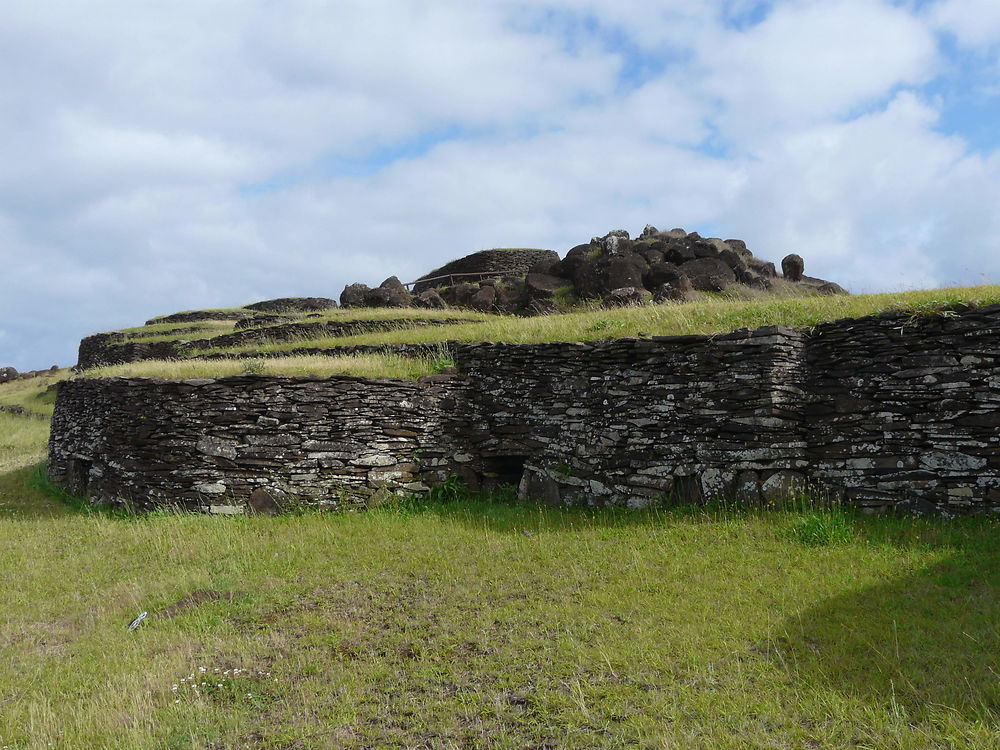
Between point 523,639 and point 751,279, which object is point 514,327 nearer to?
point 523,639

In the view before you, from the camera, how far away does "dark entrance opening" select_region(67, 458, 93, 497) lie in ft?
44.1

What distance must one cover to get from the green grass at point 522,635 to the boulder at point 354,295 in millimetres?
19334

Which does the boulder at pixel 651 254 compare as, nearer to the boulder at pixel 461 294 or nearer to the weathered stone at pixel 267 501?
the boulder at pixel 461 294

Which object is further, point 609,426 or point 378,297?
point 378,297

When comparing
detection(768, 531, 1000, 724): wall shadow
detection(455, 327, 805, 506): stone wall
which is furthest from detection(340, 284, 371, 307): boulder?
detection(768, 531, 1000, 724): wall shadow

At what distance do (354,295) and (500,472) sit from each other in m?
18.9

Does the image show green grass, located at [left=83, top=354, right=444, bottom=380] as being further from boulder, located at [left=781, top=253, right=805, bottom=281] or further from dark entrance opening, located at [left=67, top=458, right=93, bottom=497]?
boulder, located at [left=781, top=253, right=805, bottom=281]

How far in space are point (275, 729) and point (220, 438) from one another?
268 inches

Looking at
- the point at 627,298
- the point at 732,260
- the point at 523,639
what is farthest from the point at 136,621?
the point at 732,260

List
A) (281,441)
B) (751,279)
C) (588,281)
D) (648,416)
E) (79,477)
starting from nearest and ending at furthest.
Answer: (648,416)
(281,441)
(79,477)
(751,279)
(588,281)

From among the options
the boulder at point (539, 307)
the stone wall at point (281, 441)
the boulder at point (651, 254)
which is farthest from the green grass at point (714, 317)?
the boulder at point (651, 254)

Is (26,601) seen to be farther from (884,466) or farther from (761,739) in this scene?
(884,466)

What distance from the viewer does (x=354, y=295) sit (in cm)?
2903

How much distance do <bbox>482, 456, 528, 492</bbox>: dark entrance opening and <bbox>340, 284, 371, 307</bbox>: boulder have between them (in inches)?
710
